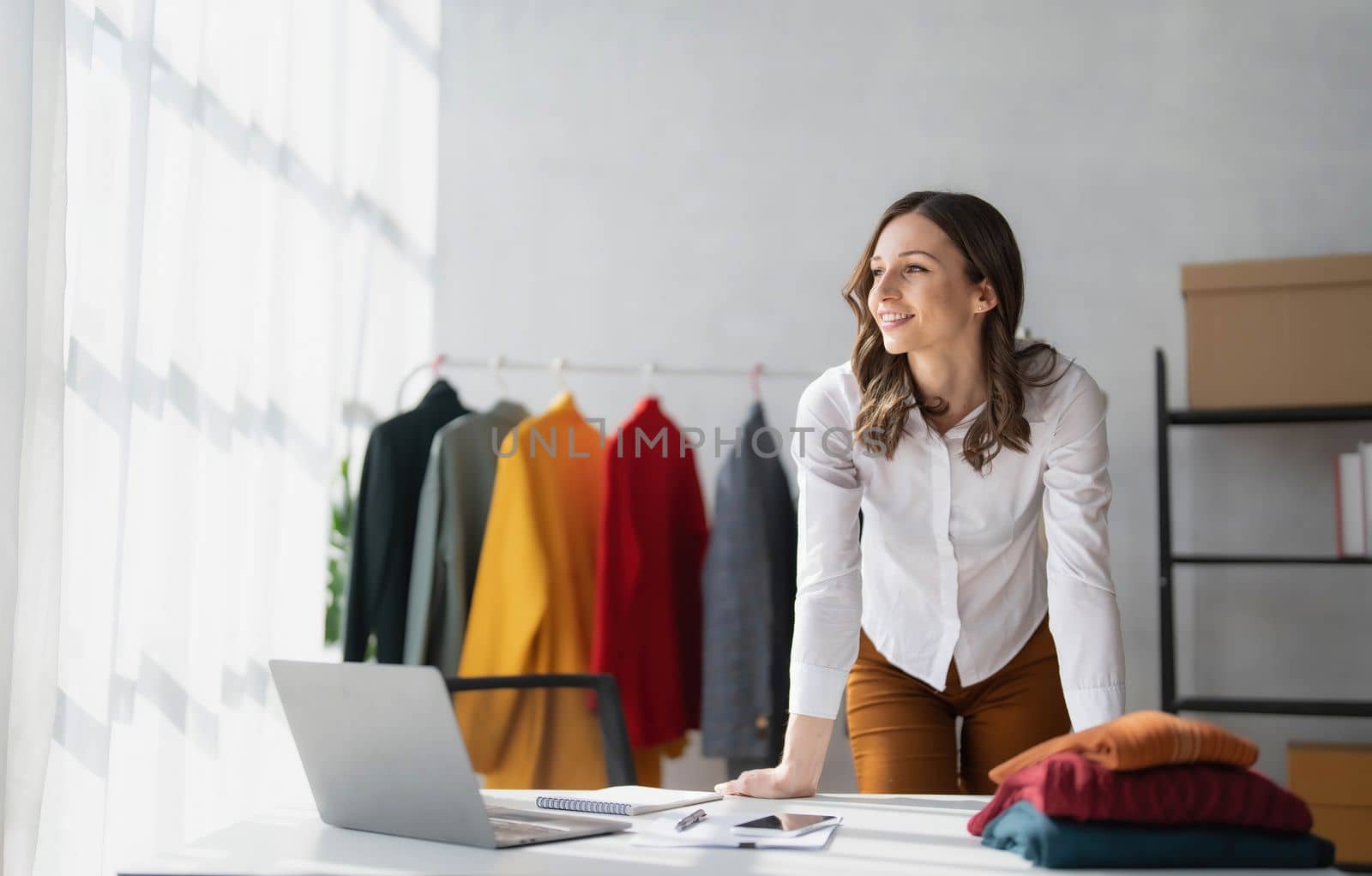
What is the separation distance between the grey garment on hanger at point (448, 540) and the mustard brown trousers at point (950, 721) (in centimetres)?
121

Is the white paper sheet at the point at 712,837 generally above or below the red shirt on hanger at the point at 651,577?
below

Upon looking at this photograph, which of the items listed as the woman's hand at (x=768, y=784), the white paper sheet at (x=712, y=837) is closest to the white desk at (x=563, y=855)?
the white paper sheet at (x=712, y=837)

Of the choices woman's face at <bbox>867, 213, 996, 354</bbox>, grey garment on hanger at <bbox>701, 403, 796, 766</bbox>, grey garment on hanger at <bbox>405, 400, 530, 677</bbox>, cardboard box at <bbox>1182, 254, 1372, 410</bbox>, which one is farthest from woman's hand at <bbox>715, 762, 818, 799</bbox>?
cardboard box at <bbox>1182, 254, 1372, 410</bbox>

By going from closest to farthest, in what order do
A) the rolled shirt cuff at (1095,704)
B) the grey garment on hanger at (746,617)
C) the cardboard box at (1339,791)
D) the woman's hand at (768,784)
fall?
the woman's hand at (768,784) → the rolled shirt cuff at (1095,704) → the cardboard box at (1339,791) → the grey garment on hanger at (746,617)

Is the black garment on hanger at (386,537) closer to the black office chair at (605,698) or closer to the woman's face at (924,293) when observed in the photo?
the black office chair at (605,698)

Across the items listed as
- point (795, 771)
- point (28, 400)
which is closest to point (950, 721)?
point (795, 771)

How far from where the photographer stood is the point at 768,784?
137cm

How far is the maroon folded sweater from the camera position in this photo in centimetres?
98

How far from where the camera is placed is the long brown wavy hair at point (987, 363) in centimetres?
169

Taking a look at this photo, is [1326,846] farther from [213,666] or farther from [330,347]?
[330,347]

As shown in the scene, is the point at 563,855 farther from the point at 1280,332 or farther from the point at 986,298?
the point at 1280,332

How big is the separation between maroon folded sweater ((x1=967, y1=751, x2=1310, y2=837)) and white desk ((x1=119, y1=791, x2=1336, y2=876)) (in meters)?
0.05

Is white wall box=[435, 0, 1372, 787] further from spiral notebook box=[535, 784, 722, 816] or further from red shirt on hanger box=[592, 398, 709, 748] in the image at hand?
spiral notebook box=[535, 784, 722, 816]

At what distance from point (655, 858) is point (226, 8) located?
2061 mm
